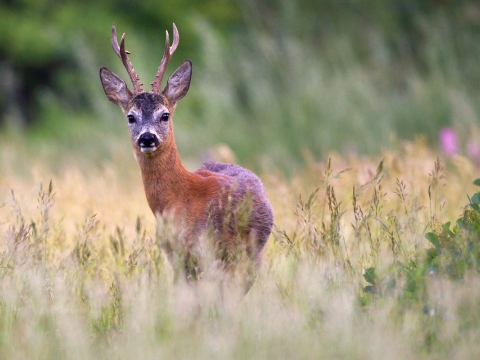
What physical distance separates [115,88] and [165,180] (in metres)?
0.85

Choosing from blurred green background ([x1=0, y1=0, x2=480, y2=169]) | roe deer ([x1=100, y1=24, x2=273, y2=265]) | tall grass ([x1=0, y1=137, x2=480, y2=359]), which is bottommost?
tall grass ([x1=0, y1=137, x2=480, y2=359])

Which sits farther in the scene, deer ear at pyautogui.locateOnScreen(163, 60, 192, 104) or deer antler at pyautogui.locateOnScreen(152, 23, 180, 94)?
deer ear at pyautogui.locateOnScreen(163, 60, 192, 104)

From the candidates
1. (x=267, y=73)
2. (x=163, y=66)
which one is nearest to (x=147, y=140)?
(x=163, y=66)

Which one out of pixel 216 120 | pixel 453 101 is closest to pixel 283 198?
pixel 453 101

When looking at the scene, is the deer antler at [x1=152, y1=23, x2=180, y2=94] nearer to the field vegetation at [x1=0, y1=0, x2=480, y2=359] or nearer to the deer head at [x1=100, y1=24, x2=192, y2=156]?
the deer head at [x1=100, y1=24, x2=192, y2=156]

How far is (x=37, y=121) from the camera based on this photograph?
1667 centimetres

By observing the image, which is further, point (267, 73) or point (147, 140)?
point (267, 73)

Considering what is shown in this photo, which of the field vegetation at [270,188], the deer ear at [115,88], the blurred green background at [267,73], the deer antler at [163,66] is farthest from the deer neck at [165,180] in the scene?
the blurred green background at [267,73]

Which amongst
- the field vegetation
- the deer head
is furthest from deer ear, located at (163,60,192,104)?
the field vegetation

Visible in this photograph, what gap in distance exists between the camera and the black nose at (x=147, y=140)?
15.0 ft

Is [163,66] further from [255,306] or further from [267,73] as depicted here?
[267,73]

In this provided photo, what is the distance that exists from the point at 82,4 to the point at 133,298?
13972mm

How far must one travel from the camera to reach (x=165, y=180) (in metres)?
4.56

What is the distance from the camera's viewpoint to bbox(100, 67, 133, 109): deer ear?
16.6 feet
